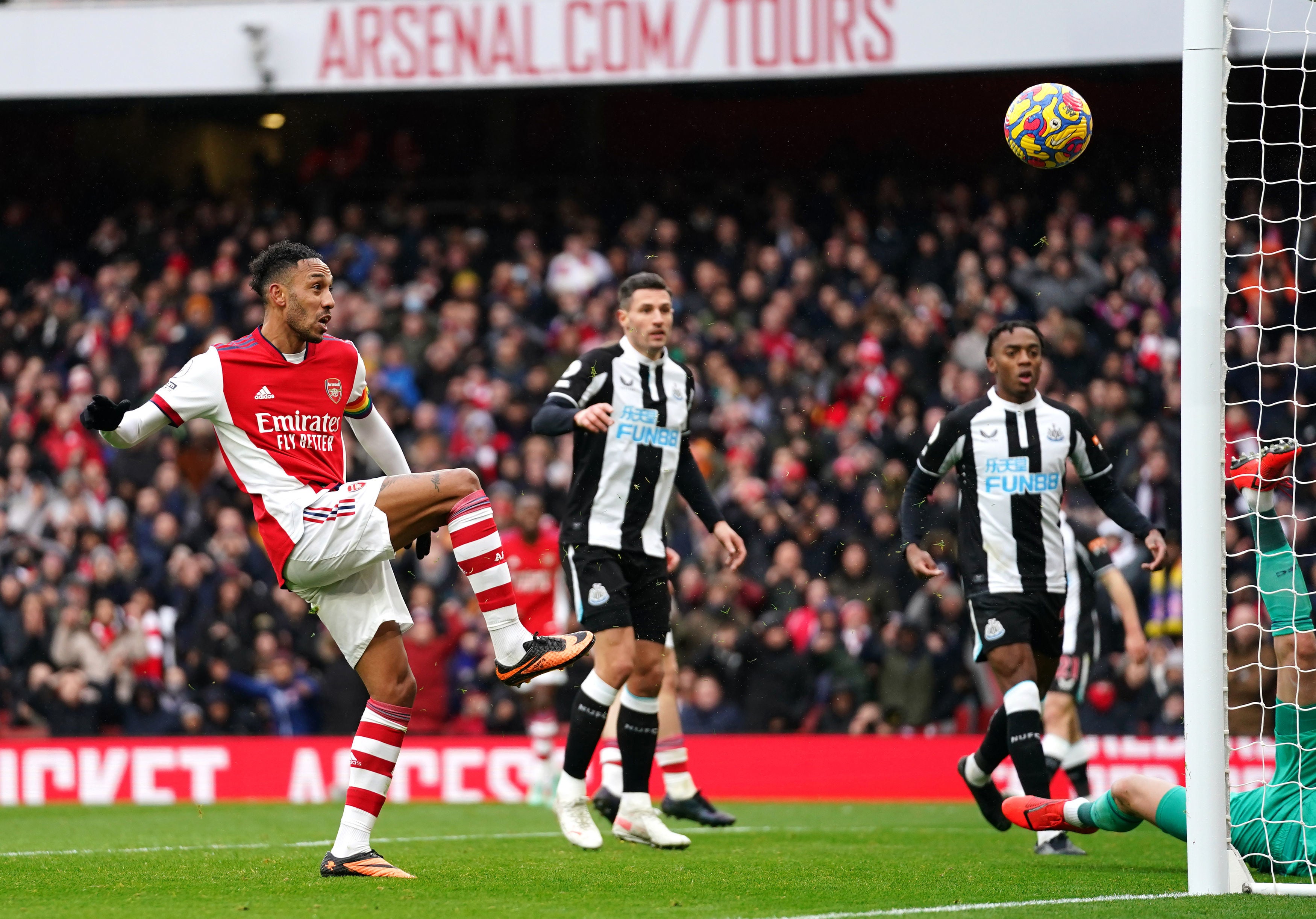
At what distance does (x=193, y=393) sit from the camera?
6023 millimetres

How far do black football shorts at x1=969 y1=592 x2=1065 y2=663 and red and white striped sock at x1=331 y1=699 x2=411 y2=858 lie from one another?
2769 millimetres

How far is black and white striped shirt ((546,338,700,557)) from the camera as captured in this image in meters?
7.66

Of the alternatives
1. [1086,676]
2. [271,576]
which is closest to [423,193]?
[271,576]

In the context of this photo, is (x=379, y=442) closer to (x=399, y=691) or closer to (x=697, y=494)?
(x=399, y=691)

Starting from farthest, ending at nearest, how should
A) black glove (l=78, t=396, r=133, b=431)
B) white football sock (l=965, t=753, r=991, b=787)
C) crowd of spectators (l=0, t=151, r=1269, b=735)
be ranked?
crowd of spectators (l=0, t=151, r=1269, b=735) < white football sock (l=965, t=753, r=991, b=787) < black glove (l=78, t=396, r=133, b=431)

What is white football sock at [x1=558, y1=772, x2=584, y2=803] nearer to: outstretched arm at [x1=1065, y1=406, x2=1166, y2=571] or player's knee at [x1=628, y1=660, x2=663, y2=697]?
player's knee at [x1=628, y1=660, x2=663, y2=697]

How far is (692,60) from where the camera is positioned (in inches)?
619

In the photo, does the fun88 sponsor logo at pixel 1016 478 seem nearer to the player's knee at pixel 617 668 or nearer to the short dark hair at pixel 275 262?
the player's knee at pixel 617 668

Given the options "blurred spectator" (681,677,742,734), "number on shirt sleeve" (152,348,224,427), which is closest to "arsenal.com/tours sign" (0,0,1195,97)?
"blurred spectator" (681,677,742,734)

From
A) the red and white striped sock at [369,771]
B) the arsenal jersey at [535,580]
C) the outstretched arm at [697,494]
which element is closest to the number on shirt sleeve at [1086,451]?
the outstretched arm at [697,494]

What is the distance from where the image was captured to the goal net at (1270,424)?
604 centimetres

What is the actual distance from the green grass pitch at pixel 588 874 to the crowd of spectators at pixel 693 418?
354cm

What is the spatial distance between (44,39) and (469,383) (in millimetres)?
5484

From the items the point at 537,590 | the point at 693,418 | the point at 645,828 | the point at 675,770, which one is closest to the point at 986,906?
the point at 645,828
